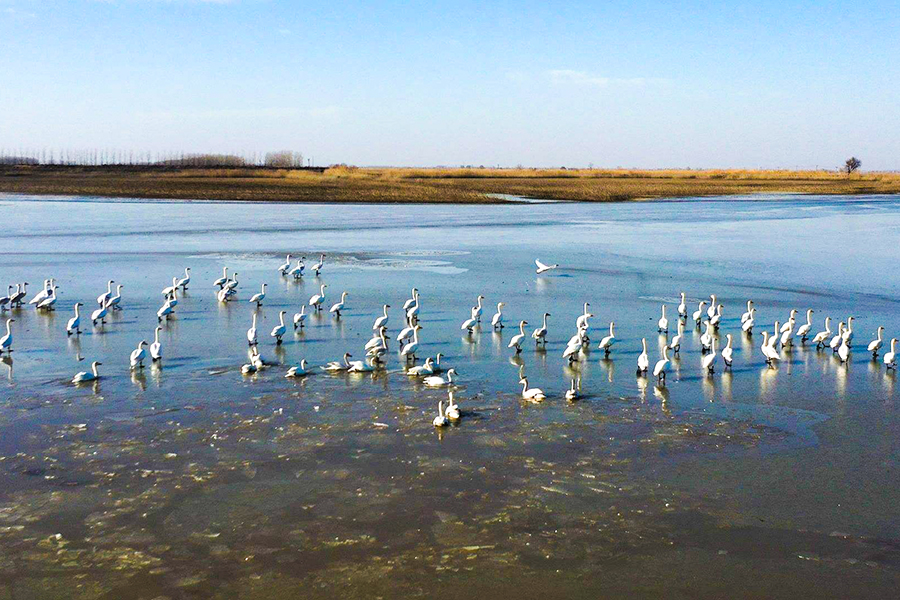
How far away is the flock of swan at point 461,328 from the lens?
1459cm

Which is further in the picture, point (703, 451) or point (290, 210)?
point (290, 210)

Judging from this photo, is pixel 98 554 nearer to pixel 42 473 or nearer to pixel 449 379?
pixel 42 473

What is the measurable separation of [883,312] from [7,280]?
21195 millimetres

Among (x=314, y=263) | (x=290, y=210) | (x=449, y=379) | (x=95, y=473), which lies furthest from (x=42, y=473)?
(x=290, y=210)

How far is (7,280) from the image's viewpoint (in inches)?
984

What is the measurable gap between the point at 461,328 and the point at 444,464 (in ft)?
25.3

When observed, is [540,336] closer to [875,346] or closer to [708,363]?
[708,363]

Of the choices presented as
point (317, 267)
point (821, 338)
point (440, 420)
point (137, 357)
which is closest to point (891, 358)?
point (821, 338)

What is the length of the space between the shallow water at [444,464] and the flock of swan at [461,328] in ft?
0.85

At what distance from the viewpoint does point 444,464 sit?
10.8 m

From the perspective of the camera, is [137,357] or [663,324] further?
[663,324]

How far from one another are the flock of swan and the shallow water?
0.26 metres

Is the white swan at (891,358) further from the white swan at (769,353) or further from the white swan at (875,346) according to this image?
the white swan at (769,353)

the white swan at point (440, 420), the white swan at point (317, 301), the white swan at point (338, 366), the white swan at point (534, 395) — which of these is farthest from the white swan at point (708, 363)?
the white swan at point (317, 301)
